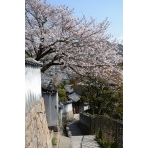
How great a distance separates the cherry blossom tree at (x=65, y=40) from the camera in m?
6.05

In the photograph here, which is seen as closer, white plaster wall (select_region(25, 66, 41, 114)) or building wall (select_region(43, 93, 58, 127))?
white plaster wall (select_region(25, 66, 41, 114))

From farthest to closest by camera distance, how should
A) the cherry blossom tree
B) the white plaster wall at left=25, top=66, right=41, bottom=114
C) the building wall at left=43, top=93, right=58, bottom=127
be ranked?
the building wall at left=43, top=93, right=58, bottom=127 → the cherry blossom tree → the white plaster wall at left=25, top=66, right=41, bottom=114

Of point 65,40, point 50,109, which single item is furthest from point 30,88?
point 50,109

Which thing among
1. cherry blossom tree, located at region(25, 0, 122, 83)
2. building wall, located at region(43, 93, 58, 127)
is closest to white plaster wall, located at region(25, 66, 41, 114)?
cherry blossom tree, located at region(25, 0, 122, 83)

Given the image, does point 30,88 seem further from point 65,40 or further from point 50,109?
point 50,109

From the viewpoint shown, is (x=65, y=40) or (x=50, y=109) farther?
(x=50, y=109)

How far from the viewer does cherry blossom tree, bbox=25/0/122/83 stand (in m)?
6.05

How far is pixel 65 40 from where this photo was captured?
6.04 meters

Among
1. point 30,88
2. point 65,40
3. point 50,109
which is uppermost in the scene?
point 65,40

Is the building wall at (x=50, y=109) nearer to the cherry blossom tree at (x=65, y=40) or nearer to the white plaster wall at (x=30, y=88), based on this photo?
the cherry blossom tree at (x=65, y=40)

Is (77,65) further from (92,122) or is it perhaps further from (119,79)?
(92,122)

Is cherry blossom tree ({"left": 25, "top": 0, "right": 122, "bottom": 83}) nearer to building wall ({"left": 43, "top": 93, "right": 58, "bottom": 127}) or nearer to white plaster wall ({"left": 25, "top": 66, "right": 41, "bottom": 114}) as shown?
building wall ({"left": 43, "top": 93, "right": 58, "bottom": 127})
